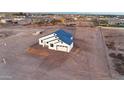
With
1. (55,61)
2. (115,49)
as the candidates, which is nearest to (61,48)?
(55,61)

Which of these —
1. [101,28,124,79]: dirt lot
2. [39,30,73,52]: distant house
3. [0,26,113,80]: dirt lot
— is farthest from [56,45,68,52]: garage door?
[101,28,124,79]: dirt lot

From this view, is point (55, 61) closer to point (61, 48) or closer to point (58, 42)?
point (61, 48)

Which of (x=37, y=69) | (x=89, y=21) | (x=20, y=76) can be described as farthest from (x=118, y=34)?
(x=20, y=76)

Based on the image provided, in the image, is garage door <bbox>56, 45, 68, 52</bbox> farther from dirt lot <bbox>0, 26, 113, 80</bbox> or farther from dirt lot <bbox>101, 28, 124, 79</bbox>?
dirt lot <bbox>101, 28, 124, 79</bbox>

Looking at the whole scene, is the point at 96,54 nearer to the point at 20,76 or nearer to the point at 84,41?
the point at 84,41

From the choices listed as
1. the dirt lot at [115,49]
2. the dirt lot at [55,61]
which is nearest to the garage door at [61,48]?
the dirt lot at [55,61]

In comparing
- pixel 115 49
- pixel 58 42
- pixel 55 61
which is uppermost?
pixel 58 42
